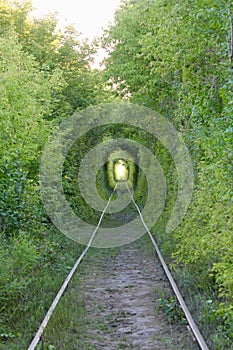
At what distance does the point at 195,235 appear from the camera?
9734 mm

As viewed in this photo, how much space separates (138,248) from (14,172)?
456 cm

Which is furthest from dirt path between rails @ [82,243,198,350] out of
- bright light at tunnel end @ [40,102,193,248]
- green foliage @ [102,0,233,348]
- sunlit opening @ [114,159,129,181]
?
sunlit opening @ [114,159,129,181]

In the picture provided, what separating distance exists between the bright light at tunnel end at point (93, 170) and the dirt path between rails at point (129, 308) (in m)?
2.17

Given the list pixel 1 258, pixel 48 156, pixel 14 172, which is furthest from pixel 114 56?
pixel 1 258

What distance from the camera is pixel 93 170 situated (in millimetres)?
27547

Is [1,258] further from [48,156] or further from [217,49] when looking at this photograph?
[48,156]

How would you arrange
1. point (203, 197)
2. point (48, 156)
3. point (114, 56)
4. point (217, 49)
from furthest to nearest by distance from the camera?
point (114, 56) < point (48, 156) < point (203, 197) < point (217, 49)

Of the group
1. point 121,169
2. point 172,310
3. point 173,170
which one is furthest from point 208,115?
point 121,169

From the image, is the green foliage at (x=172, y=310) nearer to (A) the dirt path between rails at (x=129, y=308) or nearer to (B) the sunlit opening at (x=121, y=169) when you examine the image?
(A) the dirt path between rails at (x=129, y=308)

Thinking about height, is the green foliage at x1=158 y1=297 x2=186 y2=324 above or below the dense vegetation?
below

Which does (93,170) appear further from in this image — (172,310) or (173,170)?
(172,310)

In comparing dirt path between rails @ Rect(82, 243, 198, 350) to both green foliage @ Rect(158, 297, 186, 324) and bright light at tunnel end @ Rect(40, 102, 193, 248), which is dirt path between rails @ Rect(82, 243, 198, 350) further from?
bright light at tunnel end @ Rect(40, 102, 193, 248)

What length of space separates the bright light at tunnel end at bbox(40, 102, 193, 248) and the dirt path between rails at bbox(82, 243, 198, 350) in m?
2.17

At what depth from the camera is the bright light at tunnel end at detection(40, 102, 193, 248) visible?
13.6m
